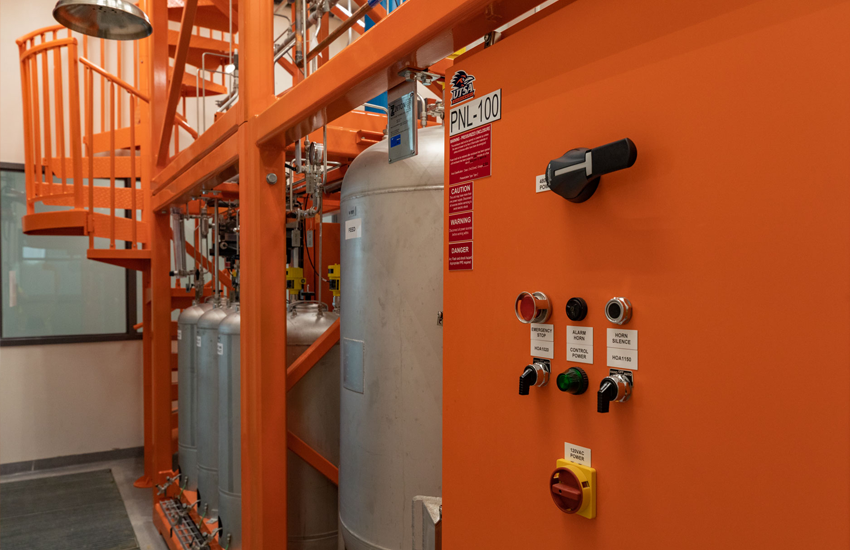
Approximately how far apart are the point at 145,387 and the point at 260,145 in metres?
3.64

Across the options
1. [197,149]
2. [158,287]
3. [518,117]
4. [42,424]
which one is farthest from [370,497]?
[42,424]

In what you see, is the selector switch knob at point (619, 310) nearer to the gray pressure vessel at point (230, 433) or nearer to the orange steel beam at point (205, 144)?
the orange steel beam at point (205, 144)

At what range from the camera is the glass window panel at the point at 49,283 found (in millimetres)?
5414

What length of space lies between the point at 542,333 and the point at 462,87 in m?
0.51

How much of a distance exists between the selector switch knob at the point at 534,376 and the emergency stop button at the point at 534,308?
8 centimetres

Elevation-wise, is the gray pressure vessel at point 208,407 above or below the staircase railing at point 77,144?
below

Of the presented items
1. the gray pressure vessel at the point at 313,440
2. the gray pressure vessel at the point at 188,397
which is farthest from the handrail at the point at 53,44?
the gray pressure vessel at the point at 313,440

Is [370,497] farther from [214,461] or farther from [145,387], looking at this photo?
[145,387]

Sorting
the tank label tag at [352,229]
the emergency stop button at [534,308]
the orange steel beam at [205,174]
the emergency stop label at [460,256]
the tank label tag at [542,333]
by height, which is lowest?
the tank label tag at [542,333]

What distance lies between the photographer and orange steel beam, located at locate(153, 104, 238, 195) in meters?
2.32

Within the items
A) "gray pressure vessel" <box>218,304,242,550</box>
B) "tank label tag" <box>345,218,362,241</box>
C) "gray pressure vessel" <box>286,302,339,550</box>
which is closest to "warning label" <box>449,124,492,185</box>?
"tank label tag" <box>345,218,362,241</box>

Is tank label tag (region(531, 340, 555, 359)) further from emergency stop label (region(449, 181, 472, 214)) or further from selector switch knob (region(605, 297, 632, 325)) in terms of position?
emergency stop label (region(449, 181, 472, 214))

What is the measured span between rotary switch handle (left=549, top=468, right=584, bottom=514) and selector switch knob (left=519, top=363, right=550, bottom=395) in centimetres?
14

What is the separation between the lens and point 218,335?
312 centimetres
